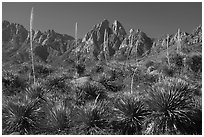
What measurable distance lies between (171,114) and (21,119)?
4.92m

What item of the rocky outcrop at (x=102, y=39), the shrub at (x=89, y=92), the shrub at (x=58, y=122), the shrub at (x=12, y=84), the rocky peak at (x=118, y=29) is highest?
the rocky peak at (x=118, y=29)

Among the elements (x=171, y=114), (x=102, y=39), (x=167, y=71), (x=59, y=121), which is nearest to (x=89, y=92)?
(x=59, y=121)

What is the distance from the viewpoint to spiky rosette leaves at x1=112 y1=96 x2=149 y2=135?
26.0 ft

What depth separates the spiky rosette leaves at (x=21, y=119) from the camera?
8.28m

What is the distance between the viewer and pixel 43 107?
9.79 m

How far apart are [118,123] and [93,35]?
18056 centimetres

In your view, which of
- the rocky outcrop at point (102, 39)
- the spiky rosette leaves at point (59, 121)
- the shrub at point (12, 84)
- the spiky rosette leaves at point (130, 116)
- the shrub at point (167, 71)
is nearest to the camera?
the spiky rosette leaves at point (130, 116)

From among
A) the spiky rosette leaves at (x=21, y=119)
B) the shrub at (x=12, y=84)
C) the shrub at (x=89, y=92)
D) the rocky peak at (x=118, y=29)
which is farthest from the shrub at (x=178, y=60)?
the rocky peak at (x=118, y=29)

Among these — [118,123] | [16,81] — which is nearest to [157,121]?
[118,123]

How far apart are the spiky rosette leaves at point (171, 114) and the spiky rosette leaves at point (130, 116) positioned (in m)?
0.32

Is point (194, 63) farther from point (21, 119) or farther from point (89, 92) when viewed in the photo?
point (21, 119)

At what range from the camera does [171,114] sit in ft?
24.7

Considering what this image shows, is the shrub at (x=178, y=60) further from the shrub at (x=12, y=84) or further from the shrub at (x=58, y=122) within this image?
the shrub at (x=58, y=122)

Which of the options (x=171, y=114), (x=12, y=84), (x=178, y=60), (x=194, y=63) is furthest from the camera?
(x=178, y=60)
